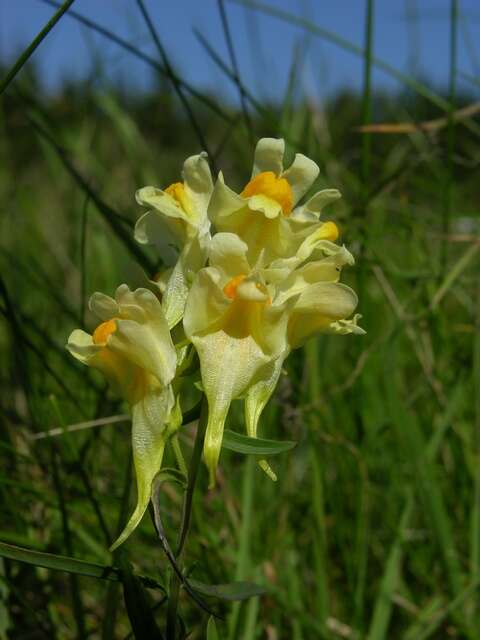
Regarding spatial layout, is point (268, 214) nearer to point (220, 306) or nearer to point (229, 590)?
point (220, 306)

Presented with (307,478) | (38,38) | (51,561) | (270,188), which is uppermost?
(38,38)

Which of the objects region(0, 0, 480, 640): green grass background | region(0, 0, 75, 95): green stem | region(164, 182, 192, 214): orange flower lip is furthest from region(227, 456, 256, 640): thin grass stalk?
region(0, 0, 75, 95): green stem

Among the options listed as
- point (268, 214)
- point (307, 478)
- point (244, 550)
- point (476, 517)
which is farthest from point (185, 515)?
point (307, 478)

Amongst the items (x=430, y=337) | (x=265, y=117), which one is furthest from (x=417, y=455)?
(x=265, y=117)

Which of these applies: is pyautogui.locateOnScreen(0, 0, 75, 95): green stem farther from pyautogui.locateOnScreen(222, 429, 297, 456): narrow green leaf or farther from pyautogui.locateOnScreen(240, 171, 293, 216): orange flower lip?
pyautogui.locateOnScreen(222, 429, 297, 456): narrow green leaf

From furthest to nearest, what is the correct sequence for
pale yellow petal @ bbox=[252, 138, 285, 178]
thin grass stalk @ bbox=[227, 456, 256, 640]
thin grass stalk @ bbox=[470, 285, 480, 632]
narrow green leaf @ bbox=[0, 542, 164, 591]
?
1. thin grass stalk @ bbox=[470, 285, 480, 632]
2. thin grass stalk @ bbox=[227, 456, 256, 640]
3. pale yellow petal @ bbox=[252, 138, 285, 178]
4. narrow green leaf @ bbox=[0, 542, 164, 591]

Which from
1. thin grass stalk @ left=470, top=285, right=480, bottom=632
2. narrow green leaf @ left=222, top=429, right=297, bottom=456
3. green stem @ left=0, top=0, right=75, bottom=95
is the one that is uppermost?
green stem @ left=0, top=0, right=75, bottom=95

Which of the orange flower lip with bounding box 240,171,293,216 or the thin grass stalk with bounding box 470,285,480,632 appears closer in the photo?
the orange flower lip with bounding box 240,171,293,216
